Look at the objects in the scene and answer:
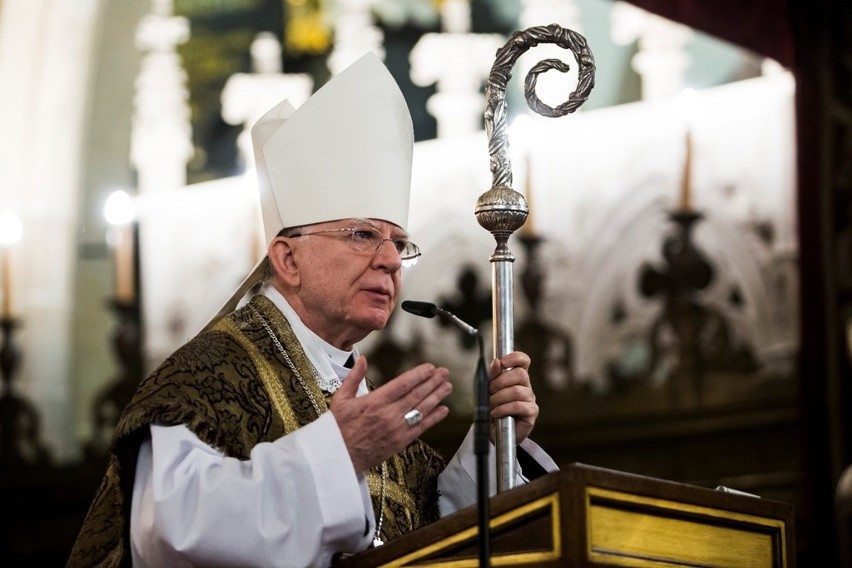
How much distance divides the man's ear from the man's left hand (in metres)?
0.60

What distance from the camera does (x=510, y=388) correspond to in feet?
10.8

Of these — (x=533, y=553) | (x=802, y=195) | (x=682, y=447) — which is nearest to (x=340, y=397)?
(x=533, y=553)

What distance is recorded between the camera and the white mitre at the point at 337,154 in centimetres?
365

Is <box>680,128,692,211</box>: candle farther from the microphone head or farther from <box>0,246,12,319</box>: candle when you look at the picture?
the microphone head

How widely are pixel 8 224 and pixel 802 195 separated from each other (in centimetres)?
339

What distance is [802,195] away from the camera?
6.20m

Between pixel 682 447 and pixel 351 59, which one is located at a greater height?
pixel 351 59

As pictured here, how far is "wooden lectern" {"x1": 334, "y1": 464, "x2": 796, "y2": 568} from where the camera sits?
2.57 m

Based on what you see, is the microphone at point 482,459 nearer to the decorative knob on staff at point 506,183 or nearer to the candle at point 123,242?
the decorative knob on staff at point 506,183

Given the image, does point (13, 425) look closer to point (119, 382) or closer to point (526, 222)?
point (119, 382)

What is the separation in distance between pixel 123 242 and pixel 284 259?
7.88ft

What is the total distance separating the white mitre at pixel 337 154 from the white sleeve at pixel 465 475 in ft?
2.03

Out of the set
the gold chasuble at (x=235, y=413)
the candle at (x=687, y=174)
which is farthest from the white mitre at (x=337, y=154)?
the candle at (x=687, y=174)

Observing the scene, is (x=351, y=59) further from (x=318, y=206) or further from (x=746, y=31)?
(x=318, y=206)
